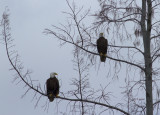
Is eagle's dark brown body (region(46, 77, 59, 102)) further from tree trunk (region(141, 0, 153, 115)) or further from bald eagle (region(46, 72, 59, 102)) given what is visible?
tree trunk (region(141, 0, 153, 115))

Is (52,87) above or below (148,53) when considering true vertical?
below

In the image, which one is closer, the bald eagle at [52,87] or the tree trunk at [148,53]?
the tree trunk at [148,53]

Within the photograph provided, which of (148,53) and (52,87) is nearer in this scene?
(148,53)

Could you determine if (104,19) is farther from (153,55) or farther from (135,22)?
(153,55)

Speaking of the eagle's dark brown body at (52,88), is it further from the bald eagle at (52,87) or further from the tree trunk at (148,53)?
the tree trunk at (148,53)

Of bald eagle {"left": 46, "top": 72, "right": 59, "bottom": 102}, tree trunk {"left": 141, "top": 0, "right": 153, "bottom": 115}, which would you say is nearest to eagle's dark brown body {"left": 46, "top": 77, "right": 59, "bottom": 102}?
bald eagle {"left": 46, "top": 72, "right": 59, "bottom": 102}

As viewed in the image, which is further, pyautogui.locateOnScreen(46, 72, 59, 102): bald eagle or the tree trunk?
pyautogui.locateOnScreen(46, 72, 59, 102): bald eagle

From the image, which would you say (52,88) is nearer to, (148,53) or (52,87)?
(52,87)

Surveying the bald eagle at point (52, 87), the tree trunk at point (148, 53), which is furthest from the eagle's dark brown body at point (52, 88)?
the tree trunk at point (148, 53)

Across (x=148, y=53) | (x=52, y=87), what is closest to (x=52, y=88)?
(x=52, y=87)

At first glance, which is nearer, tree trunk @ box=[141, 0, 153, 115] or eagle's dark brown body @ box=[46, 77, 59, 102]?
tree trunk @ box=[141, 0, 153, 115]

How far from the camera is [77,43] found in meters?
5.40

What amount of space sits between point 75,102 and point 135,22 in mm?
1750

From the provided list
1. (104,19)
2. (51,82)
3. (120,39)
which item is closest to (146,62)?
(120,39)
